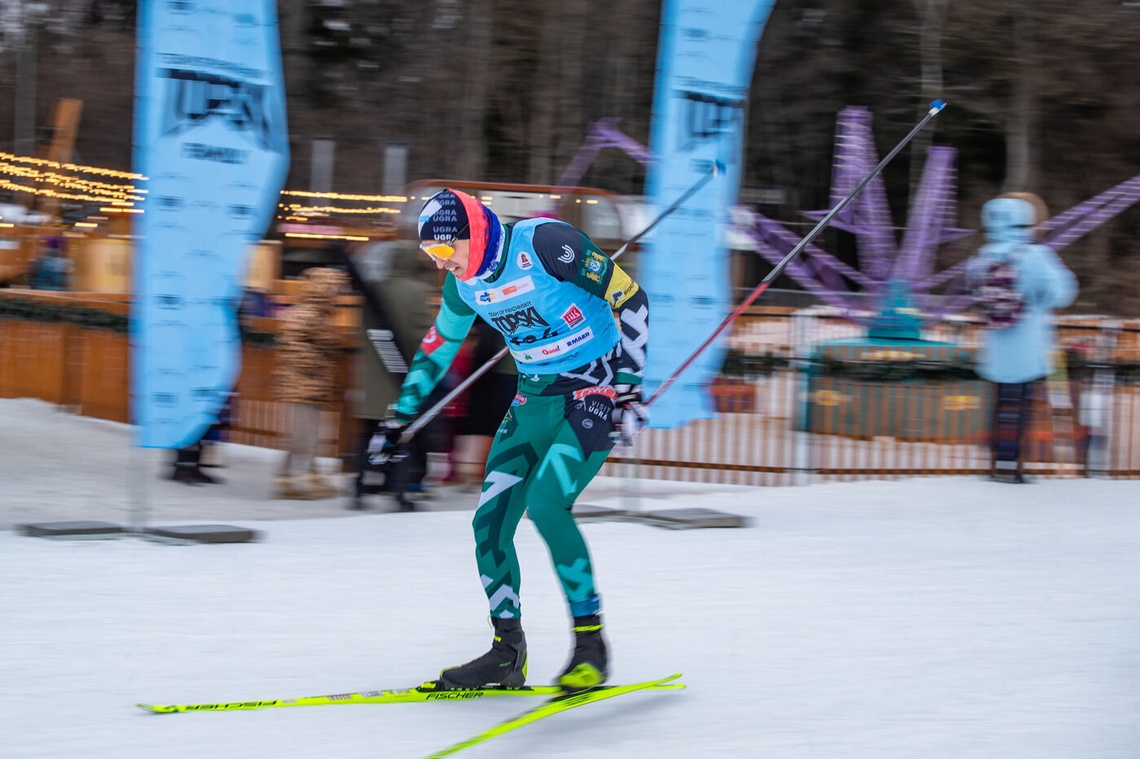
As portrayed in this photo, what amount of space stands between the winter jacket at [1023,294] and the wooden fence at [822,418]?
0.79m

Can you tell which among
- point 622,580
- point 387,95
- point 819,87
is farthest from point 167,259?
point 819,87

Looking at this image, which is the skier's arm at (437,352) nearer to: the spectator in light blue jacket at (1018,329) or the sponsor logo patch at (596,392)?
the sponsor logo patch at (596,392)

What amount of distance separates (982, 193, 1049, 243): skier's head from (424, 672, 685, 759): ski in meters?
6.27

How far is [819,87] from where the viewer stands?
31469 mm

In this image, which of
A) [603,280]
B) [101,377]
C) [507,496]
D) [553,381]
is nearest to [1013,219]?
[603,280]

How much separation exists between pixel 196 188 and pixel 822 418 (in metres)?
5.70

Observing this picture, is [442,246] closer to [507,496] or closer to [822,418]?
[507,496]

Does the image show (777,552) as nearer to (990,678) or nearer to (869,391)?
(990,678)

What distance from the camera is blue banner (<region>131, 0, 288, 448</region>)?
6.92 metres

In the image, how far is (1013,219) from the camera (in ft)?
31.9

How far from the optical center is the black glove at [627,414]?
14.5ft

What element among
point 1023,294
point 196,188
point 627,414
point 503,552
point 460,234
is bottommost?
point 503,552

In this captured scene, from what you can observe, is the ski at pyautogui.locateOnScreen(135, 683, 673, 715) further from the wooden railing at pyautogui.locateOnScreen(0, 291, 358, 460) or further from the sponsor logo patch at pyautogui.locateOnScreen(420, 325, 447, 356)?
the wooden railing at pyautogui.locateOnScreen(0, 291, 358, 460)

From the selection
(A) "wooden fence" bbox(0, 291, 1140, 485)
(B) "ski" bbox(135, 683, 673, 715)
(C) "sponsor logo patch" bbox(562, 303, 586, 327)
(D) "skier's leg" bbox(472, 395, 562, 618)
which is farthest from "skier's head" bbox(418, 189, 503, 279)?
(A) "wooden fence" bbox(0, 291, 1140, 485)
